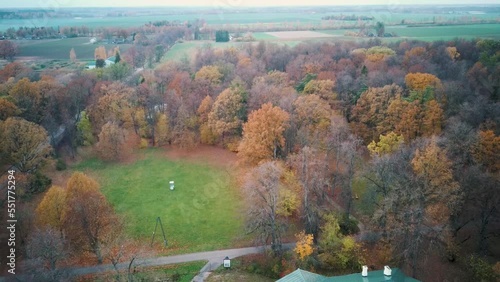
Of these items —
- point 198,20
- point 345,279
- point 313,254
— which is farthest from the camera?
point 198,20

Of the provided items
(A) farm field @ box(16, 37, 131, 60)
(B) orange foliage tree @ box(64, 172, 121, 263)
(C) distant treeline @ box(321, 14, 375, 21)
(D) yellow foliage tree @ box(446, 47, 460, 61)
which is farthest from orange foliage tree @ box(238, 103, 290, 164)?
(C) distant treeline @ box(321, 14, 375, 21)

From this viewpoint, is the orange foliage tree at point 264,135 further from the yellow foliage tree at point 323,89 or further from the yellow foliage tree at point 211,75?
the yellow foliage tree at point 211,75

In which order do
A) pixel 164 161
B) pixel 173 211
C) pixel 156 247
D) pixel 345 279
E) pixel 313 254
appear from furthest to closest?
pixel 164 161 < pixel 173 211 < pixel 156 247 < pixel 313 254 < pixel 345 279

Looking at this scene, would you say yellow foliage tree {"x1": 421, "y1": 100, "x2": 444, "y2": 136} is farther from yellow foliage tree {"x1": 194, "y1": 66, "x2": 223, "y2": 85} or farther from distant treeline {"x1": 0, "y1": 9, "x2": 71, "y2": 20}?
distant treeline {"x1": 0, "y1": 9, "x2": 71, "y2": 20}

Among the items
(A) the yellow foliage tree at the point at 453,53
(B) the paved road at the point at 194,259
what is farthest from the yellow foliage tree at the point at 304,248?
(A) the yellow foliage tree at the point at 453,53

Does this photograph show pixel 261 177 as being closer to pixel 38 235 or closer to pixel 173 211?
pixel 173 211

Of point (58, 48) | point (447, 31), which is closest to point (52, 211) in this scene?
point (58, 48)

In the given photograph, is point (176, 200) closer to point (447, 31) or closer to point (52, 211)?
point (52, 211)

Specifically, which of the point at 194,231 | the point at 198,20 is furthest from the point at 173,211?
the point at 198,20
